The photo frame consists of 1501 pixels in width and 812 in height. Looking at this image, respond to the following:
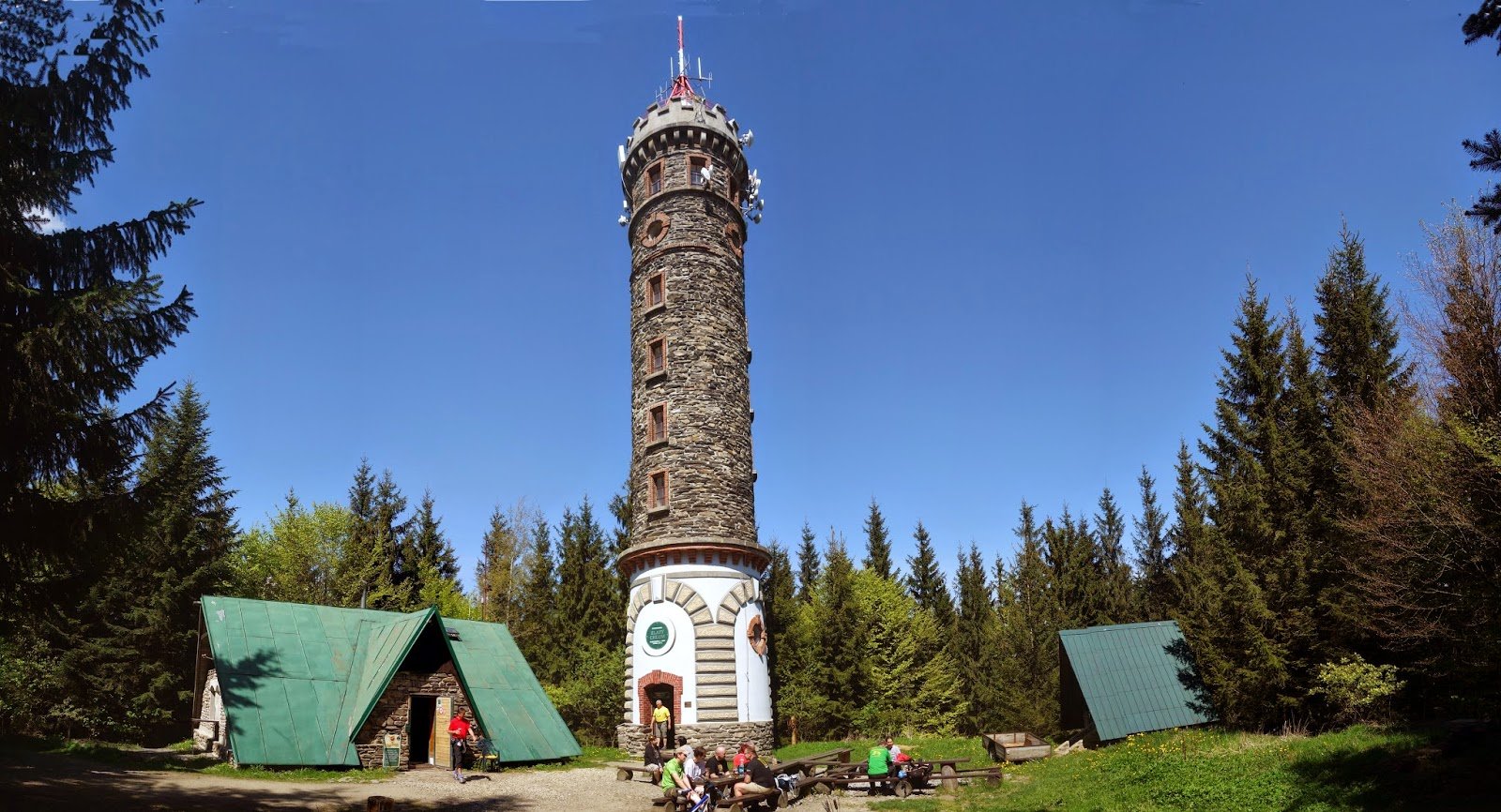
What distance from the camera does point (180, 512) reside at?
108ft

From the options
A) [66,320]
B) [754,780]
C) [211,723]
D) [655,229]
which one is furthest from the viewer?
[655,229]

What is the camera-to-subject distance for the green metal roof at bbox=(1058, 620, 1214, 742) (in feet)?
77.5

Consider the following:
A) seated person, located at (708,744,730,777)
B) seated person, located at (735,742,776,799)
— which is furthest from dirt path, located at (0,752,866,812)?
seated person, located at (735,742,776,799)

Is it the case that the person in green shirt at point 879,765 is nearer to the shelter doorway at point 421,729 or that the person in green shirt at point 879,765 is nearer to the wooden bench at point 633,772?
the wooden bench at point 633,772

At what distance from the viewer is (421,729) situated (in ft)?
78.2

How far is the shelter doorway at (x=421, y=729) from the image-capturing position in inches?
878

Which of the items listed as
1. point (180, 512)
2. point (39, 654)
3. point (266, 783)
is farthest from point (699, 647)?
point (39, 654)

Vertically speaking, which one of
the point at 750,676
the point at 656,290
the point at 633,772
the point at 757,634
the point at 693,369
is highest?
the point at 656,290

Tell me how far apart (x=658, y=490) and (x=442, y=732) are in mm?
9414

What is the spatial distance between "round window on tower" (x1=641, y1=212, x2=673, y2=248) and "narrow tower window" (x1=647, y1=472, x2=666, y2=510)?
8509 mm

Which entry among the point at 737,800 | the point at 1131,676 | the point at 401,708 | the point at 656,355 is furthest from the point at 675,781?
the point at 656,355

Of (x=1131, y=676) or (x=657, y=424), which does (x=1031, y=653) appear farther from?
(x=657, y=424)

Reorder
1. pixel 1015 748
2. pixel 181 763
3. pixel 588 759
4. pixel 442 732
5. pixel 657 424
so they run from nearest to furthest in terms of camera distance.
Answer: pixel 181 763
pixel 442 732
pixel 1015 748
pixel 588 759
pixel 657 424

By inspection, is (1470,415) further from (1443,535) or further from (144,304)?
(144,304)
